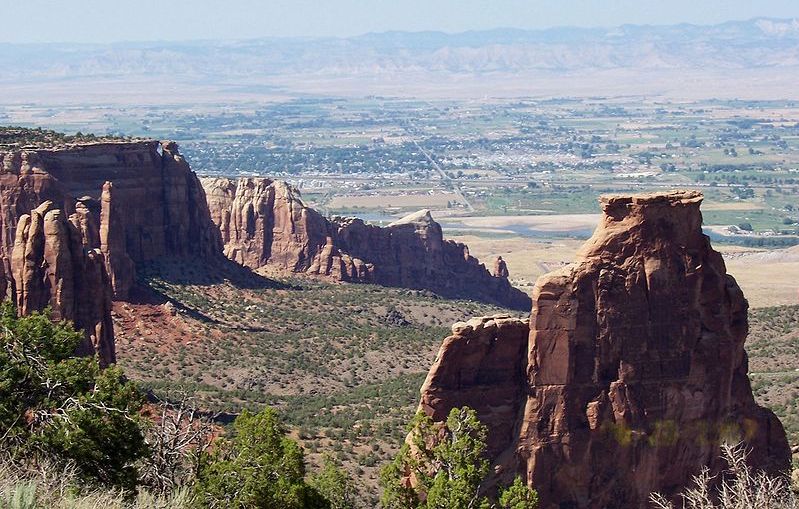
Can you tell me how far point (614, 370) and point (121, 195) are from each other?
1769 inches

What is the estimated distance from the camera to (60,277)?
5819 cm

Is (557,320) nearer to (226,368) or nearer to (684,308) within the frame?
(684,308)

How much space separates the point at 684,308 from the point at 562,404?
14.3 ft

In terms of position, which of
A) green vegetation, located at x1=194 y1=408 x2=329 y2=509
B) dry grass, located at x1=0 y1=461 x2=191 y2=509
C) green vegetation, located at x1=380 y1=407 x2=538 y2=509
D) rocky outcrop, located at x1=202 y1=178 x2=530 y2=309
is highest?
dry grass, located at x1=0 y1=461 x2=191 y2=509

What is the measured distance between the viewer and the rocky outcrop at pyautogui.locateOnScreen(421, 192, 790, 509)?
1693 inches

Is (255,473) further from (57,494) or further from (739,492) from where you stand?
(739,492)

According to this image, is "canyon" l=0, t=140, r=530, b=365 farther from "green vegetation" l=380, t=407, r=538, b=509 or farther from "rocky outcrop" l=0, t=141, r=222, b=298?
"green vegetation" l=380, t=407, r=538, b=509

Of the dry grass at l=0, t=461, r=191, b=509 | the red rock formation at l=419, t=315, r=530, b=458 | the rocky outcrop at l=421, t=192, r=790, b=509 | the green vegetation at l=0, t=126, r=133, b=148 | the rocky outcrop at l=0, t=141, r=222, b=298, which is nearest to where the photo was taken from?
the dry grass at l=0, t=461, r=191, b=509

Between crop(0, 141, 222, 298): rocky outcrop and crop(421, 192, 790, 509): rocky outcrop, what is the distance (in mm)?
33889

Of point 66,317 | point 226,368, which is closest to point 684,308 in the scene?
point 66,317

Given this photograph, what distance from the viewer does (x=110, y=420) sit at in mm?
32656

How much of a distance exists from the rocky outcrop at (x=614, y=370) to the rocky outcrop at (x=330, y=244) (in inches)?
2314

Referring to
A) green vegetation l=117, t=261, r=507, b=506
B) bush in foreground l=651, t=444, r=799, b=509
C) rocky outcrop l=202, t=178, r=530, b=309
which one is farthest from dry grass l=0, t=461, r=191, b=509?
rocky outcrop l=202, t=178, r=530, b=309

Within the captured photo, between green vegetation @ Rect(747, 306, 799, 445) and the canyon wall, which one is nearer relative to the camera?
the canyon wall
